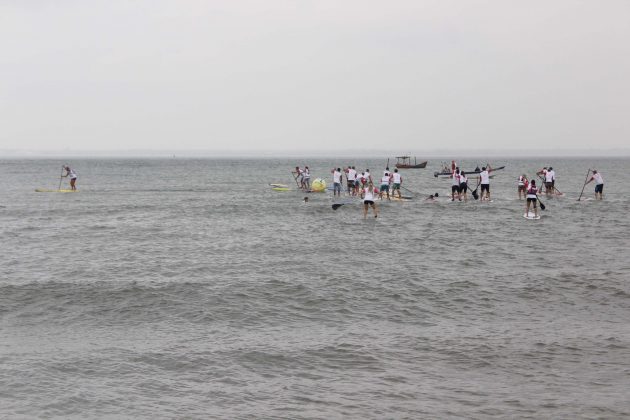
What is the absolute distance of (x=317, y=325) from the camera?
1303 centimetres

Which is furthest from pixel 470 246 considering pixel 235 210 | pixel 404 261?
pixel 235 210

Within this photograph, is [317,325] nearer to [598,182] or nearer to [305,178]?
[598,182]

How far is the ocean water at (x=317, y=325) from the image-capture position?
9.23 meters

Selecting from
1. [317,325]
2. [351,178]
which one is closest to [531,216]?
[351,178]

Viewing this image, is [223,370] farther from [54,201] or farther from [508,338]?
[54,201]

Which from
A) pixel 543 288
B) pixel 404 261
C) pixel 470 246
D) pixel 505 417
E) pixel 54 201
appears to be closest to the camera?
pixel 505 417

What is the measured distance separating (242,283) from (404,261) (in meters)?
5.91

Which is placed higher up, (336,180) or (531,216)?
(336,180)

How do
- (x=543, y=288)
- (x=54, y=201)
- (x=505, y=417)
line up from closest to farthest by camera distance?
(x=505, y=417), (x=543, y=288), (x=54, y=201)

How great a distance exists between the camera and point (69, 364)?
10.7m

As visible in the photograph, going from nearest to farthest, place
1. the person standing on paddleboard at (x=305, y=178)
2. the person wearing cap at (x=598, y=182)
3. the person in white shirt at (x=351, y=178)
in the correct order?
the person wearing cap at (x=598, y=182)
the person in white shirt at (x=351, y=178)
the person standing on paddleboard at (x=305, y=178)

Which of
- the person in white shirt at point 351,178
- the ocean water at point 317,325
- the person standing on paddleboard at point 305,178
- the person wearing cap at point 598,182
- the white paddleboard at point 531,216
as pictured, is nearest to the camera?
the ocean water at point 317,325

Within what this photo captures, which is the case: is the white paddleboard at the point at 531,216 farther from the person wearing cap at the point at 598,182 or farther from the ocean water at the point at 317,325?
the person wearing cap at the point at 598,182

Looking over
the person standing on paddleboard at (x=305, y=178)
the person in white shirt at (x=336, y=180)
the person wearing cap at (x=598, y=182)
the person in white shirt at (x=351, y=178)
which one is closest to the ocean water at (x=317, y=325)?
the person wearing cap at (x=598, y=182)
